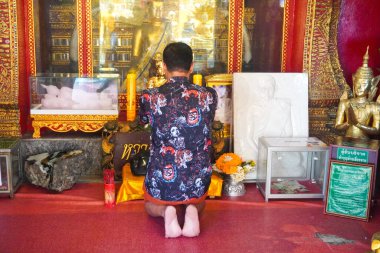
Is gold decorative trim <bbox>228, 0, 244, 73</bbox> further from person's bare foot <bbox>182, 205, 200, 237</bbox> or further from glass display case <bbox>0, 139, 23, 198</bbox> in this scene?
glass display case <bbox>0, 139, 23, 198</bbox>

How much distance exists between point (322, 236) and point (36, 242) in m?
2.05

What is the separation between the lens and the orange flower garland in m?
4.25

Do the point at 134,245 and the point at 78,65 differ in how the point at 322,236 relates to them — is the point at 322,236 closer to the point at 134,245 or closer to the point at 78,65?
the point at 134,245

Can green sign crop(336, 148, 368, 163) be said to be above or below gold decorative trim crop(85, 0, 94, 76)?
below

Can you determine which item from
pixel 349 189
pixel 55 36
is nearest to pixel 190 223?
pixel 349 189

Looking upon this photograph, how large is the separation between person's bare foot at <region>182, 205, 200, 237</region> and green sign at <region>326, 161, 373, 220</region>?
1.24m

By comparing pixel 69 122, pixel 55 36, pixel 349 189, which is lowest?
pixel 349 189

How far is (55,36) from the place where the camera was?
16.6 feet

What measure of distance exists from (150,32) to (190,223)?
2.51 m

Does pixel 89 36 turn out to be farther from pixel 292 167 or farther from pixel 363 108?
pixel 363 108

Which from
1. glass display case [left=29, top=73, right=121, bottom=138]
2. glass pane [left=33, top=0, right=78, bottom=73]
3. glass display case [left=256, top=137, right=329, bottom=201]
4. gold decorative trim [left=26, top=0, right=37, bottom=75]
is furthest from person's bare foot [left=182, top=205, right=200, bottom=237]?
gold decorative trim [left=26, top=0, right=37, bottom=75]

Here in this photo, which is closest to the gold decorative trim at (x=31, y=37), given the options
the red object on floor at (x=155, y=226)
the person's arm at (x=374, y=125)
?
the red object on floor at (x=155, y=226)

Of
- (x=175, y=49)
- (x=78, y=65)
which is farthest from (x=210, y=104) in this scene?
(x=78, y=65)

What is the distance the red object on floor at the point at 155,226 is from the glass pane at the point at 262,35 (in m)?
1.62
